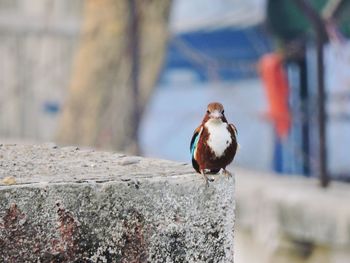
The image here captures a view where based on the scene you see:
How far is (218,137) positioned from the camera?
5.88 feet

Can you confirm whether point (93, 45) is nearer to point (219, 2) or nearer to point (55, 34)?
point (219, 2)

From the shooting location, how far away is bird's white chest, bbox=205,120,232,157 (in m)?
1.79

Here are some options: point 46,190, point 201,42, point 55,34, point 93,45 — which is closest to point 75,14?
point 55,34

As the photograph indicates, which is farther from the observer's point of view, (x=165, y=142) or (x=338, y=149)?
(x=165, y=142)

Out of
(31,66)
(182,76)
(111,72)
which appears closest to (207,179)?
(111,72)

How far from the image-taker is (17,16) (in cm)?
1252

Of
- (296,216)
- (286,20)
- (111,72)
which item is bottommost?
(296,216)

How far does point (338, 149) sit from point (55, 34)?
18.1ft

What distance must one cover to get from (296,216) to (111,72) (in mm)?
3380

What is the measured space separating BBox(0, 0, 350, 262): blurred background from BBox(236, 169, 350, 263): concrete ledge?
243 millimetres

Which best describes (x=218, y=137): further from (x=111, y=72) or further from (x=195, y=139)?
(x=111, y=72)

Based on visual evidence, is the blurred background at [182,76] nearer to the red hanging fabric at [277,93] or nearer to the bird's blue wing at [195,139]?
the red hanging fabric at [277,93]

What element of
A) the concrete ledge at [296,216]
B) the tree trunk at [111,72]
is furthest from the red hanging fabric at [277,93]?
the concrete ledge at [296,216]

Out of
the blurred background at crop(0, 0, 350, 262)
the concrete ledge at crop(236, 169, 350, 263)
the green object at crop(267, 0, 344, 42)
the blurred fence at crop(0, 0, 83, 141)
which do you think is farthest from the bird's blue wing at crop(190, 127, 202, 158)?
the blurred fence at crop(0, 0, 83, 141)
